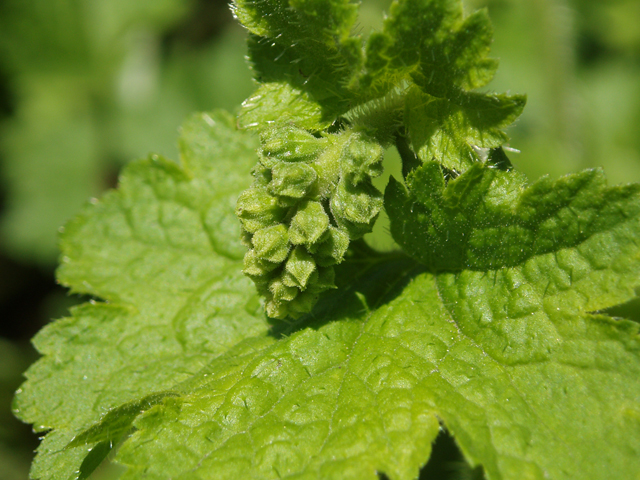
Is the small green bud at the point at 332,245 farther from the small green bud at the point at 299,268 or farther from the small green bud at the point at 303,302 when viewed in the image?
the small green bud at the point at 303,302

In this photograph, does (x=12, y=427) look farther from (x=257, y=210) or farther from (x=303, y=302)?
(x=257, y=210)

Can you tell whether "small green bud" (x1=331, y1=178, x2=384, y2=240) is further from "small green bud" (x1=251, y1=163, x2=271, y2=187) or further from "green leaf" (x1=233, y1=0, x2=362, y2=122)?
"green leaf" (x1=233, y1=0, x2=362, y2=122)

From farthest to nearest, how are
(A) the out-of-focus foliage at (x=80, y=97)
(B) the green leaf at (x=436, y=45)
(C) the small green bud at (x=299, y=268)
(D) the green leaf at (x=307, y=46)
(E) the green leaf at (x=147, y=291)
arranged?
(A) the out-of-focus foliage at (x=80, y=97) < (E) the green leaf at (x=147, y=291) < (C) the small green bud at (x=299, y=268) < (D) the green leaf at (x=307, y=46) < (B) the green leaf at (x=436, y=45)

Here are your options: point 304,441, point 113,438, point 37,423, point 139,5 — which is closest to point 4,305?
point 139,5

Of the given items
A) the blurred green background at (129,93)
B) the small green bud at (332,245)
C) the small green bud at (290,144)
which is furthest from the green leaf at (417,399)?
the blurred green background at (129,93)

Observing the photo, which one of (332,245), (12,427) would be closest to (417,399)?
(332,245)

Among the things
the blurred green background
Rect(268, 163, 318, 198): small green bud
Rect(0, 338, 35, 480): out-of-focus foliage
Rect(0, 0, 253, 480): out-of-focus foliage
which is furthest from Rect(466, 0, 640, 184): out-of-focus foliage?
Rect(0, 338, 35, 480): out-of-focus foliage

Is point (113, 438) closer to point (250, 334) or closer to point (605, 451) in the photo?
point (250, 334)
